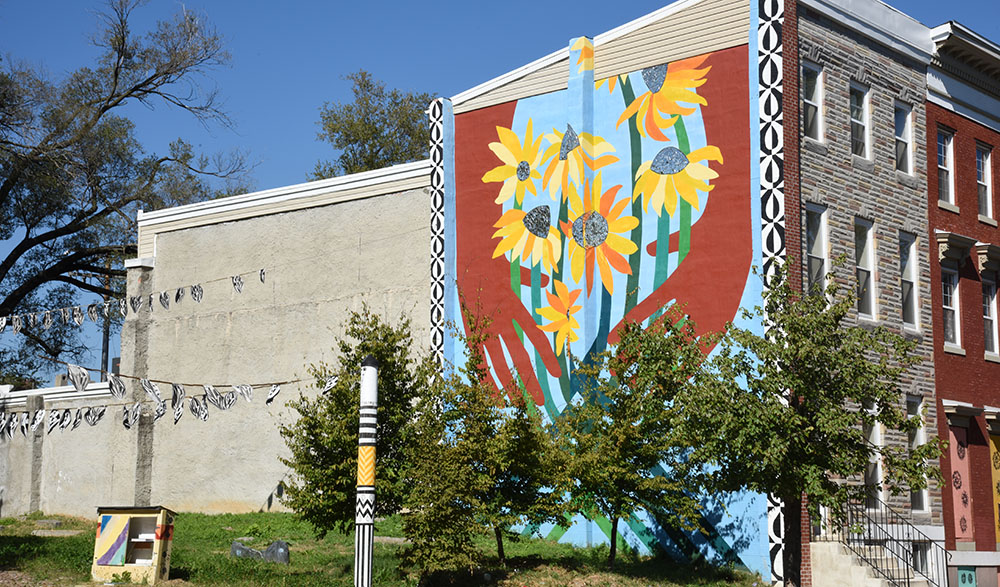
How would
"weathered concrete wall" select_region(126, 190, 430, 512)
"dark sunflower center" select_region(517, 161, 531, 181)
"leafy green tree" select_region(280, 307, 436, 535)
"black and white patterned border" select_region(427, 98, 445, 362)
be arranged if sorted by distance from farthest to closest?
"weathered concrete wall" select_region(126, 190, 430, 512)
"black and white patterned border" select_region(427, 98, 445, 362)
"dark sunflower center" select_region(517, 161, 531, 181)
"leafy green tree" select_region(280, 307, 436, 535)

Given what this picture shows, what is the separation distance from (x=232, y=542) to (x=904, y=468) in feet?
43.8

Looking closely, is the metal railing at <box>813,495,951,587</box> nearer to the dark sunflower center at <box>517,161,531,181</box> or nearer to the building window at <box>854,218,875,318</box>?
the building window at <box>854,218,875,318</box>

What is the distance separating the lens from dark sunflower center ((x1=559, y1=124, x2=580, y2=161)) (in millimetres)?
25875

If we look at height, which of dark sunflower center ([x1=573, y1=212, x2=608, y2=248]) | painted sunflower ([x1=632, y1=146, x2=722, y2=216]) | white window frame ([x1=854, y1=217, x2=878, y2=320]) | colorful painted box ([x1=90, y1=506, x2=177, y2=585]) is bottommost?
colorful painted box ([x1=90, y1=506, x2=177, y2=585])

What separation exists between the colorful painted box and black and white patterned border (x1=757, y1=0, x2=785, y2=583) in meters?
12.1

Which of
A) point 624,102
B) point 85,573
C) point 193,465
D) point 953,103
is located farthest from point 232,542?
point 953,103

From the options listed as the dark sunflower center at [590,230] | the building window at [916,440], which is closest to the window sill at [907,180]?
the building window at [916,440]

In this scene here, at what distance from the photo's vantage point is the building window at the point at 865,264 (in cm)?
2477

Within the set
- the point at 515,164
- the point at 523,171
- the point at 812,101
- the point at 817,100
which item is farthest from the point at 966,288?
the point at 515,164

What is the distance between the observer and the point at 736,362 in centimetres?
1858

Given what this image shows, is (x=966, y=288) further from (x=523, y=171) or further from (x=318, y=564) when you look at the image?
(x=318, y=564)

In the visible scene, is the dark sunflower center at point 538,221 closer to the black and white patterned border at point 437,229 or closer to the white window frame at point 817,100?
the black and white patterned border at point 437,229

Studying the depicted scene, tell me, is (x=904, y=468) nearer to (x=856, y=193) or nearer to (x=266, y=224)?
(x=856, y=193)

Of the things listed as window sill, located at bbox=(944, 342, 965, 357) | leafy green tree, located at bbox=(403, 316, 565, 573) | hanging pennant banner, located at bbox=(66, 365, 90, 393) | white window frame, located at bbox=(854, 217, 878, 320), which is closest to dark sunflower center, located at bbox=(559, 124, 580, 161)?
white window frame, located at bbox=(854, 217, 878, 320)
